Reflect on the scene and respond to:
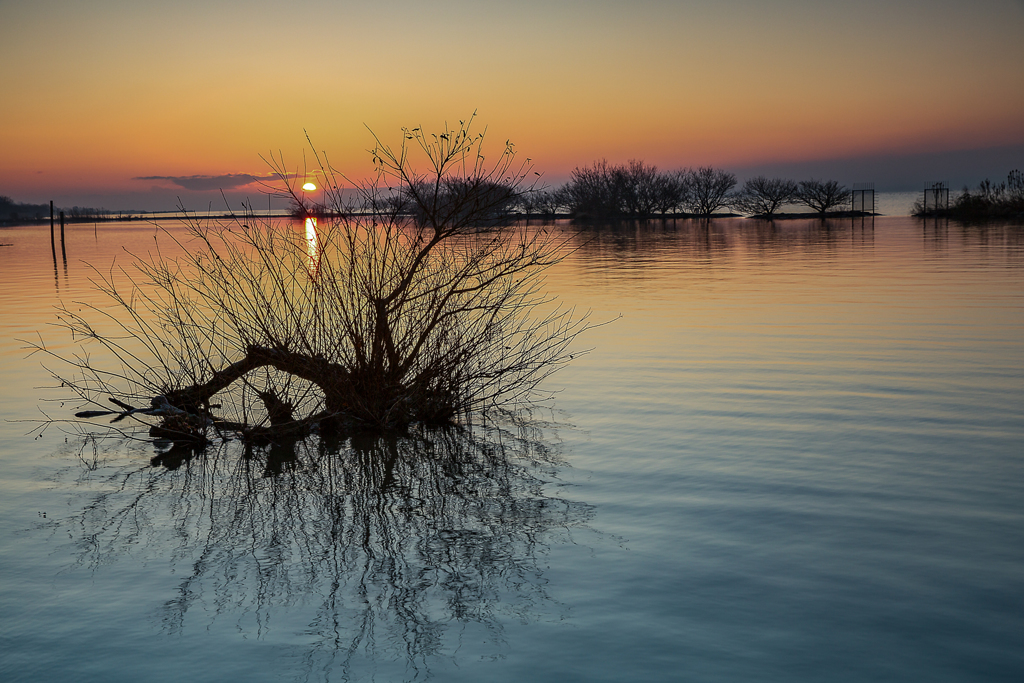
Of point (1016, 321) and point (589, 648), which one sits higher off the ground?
point (1016, 321)

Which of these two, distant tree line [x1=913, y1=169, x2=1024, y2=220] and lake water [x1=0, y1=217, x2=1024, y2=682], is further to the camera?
distant tree line [x1=913, y1=169, x2=1024, y2=220]

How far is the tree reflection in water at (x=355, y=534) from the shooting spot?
15.1ft

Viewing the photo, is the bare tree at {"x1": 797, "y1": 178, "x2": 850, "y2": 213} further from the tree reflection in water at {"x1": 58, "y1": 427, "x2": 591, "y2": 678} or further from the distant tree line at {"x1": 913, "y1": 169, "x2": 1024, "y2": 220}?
the tree reflection in water at {"x1": 58, "y1": 427, "x2": 591, "y2": 678}

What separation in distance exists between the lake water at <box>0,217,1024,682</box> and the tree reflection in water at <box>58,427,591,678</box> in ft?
0.08

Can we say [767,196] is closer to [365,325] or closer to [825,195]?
[825,195]

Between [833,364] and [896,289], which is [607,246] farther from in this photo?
[833,364]

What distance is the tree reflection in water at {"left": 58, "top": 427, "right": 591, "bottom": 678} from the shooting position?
15.1ft

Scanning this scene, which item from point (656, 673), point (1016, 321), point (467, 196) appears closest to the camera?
point (656, 673)

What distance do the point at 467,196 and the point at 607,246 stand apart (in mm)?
36152

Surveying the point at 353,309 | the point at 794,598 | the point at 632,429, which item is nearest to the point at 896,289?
the point at 632,429

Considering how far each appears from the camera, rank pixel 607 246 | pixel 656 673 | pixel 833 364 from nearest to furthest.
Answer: pixel 656 673, pixel 833 364, pixel 607 246

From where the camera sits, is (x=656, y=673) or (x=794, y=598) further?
(x=794, y=598)

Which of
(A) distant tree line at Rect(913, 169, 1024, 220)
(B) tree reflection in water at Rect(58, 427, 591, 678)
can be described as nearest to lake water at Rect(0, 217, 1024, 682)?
(B) tree reflection in water at Rect(58, 427, 591, 678)

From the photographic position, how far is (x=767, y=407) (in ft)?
30.0
